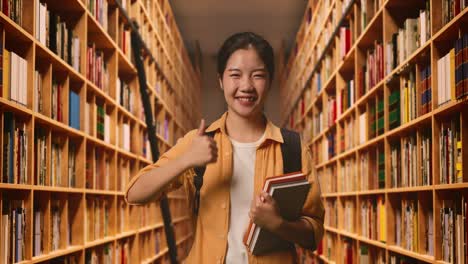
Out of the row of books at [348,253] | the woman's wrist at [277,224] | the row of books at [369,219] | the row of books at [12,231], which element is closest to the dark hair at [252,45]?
the woman's wrist at [277,224]

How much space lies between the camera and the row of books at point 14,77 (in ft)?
7.89

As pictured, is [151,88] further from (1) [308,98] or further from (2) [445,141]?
(2) [445,141]

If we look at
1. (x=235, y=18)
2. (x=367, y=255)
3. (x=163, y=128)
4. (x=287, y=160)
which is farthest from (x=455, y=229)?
(x=235, y=18)

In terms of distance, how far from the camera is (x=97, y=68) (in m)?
4.14

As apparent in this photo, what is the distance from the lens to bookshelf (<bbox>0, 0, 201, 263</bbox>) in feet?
8.46

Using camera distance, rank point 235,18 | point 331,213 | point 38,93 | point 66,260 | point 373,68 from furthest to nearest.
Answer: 1. point 235,18
2. point 331,213
3. point 373,68
4. point 66,260
5. point 38,93

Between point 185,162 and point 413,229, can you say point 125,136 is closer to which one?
point 413,229

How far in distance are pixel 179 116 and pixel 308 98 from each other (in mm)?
2512

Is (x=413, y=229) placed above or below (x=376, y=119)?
below

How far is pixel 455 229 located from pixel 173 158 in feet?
4.75

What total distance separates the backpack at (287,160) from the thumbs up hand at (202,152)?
0.50 feet

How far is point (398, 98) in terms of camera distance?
3.52 metres

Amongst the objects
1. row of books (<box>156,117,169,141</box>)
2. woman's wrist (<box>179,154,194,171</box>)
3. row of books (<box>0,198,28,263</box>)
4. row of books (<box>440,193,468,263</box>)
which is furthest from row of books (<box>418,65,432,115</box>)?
row of books (<box>156,117,169,141</box>)

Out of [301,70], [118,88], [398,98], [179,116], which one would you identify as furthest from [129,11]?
[179,116]
